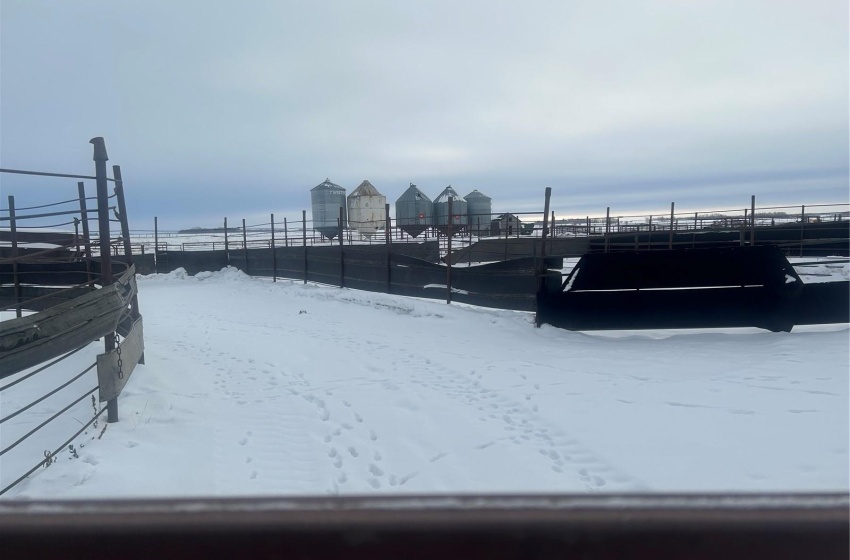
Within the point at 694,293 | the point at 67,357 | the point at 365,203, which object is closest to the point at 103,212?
the point at 67,357

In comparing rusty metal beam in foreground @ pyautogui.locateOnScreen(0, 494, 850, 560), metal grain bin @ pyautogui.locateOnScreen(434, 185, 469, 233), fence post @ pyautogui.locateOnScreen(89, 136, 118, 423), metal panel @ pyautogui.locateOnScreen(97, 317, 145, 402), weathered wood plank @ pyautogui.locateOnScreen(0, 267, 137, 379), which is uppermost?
metal grain bin @ pyautogui.locateOnScreen(434, 185, 469, 233)

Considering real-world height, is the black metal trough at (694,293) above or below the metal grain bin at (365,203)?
below

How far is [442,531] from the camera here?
803mm

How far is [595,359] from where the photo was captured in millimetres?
6812

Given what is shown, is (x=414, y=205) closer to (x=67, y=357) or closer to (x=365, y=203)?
(x=365, y=203)

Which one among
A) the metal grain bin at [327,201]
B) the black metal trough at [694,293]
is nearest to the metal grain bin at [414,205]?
the metal grain bin at [327,201]

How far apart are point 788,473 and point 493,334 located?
5.26 meters

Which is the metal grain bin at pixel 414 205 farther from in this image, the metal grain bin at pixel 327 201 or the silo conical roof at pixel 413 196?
the metal grain bin at pixel 327 201

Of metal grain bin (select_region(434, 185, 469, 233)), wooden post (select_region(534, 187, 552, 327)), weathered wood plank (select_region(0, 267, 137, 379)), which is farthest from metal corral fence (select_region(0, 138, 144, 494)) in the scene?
metal grain bin (select_region(434, 185, 469, 233))

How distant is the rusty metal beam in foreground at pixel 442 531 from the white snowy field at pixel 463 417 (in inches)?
86.5

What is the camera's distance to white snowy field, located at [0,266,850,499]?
12.2ft

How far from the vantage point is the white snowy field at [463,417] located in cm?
371

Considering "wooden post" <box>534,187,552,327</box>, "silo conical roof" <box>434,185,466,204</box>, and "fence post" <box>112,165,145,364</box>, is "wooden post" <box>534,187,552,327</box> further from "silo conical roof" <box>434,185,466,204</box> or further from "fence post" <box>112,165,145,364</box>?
"silo conical roof" <box>434,185,466,204</box>

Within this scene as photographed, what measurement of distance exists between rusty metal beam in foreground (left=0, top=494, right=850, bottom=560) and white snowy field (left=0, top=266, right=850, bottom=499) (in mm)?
2197
